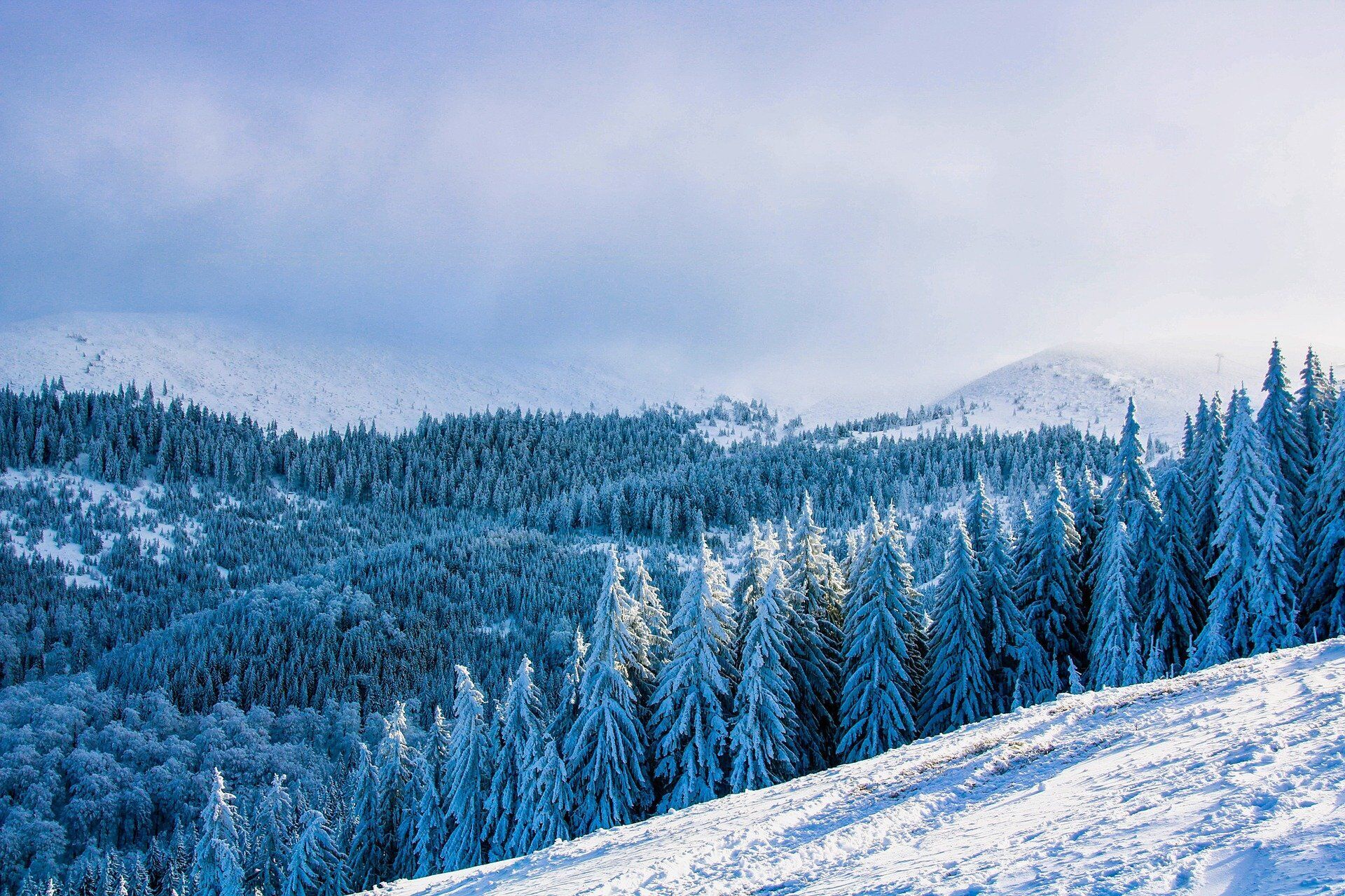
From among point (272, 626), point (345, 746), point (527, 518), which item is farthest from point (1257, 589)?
point (527, 518)

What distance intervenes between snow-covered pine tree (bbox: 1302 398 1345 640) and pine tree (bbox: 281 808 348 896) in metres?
47.0

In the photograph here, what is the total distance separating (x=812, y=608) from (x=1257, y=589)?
1784 cm

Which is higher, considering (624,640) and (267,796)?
(624,640)

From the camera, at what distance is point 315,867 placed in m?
38.2

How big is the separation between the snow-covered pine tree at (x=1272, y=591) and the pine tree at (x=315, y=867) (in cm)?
4459

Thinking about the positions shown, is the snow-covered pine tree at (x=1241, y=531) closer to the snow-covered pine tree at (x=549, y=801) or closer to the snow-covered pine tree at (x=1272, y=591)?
the snow-covered pine tree at (x=1272, y=591)

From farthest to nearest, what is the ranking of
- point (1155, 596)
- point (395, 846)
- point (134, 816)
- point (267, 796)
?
point (134, 816) < point (267, 796) < point (395, 846) < point (1155, 596)

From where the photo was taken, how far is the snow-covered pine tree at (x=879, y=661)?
3023 centimetres

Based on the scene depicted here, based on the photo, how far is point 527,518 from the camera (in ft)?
656

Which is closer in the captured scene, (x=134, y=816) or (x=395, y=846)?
(x=395, y=846)

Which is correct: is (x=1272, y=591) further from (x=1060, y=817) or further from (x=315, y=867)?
(x=315, y=867)

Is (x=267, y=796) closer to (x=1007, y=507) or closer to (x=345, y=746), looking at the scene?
(x=345, y=746)

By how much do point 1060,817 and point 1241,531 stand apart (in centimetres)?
2837

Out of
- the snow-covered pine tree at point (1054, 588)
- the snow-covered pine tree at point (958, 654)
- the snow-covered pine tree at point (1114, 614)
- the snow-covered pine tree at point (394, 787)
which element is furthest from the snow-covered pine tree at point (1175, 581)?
the snow-covered pine tree at point (394, 787)
